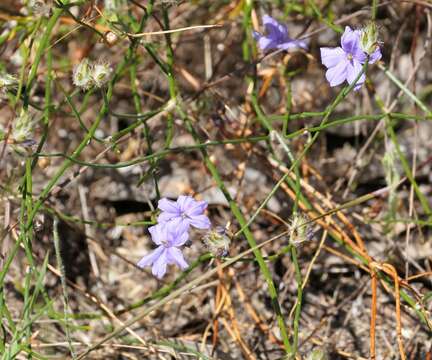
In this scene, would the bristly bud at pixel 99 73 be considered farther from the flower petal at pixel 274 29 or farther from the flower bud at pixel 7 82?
the flower petal at pixel 274 29

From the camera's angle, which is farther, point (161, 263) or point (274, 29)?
point (274, 29)

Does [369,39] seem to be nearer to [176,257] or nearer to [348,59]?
[348,59]

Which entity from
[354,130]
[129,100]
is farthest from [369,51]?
[129,100]

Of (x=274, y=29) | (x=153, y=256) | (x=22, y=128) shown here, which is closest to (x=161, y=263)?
(x=153, y=256)

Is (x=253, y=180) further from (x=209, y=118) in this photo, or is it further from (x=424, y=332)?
(x=424, y=332)

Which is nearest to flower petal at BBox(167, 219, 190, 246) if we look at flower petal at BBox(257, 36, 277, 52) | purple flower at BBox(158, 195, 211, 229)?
purple flower at BBox(158, 195, 211, 229)
